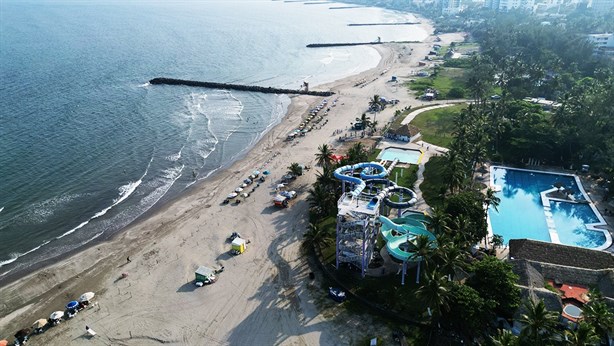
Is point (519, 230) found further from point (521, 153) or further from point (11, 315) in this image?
point (11, 315)

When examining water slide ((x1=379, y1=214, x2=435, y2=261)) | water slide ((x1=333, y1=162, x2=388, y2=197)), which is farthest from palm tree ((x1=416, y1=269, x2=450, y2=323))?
water slide ((x1=333, y1=162, x2=388, y2=197))

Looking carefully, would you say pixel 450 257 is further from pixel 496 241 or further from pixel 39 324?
pixel 39 324

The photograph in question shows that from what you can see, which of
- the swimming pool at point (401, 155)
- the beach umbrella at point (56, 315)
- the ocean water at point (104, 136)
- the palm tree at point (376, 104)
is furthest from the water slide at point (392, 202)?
the palm tree at point (376, 104)

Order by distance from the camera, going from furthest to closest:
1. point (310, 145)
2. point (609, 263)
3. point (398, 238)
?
point (310, 145), point (398, 238), point (609, 263)

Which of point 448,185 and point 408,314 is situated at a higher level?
point 448,185

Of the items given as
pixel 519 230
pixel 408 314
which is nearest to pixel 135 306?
pixel 408 314

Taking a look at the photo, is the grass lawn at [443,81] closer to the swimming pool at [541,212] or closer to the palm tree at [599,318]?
the swimming pool at [541,212]
